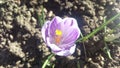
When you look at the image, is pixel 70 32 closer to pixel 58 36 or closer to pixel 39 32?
pixel 58 36

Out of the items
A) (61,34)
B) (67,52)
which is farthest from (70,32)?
(67,52)

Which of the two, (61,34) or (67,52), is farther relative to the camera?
(61,34)

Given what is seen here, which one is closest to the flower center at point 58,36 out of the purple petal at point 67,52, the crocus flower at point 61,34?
the crocus flower at point 61,34

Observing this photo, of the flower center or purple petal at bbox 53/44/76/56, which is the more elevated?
the flower center

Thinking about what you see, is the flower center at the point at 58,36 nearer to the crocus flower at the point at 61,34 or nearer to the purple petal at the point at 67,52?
the crocus flower at the point at 61,34

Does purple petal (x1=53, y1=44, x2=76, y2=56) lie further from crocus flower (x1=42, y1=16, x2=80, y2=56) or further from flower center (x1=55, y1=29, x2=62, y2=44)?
flower center (x1=55, y1=29, x2=62, y2=44)

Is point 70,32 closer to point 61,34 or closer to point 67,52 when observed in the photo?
point 61,34

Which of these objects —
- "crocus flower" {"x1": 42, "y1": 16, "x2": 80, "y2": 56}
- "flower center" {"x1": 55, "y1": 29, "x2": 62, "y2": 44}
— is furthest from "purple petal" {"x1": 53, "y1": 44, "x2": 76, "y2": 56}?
"flower center" {"x1": 55, "y1": 29, "x2": 62, "y2": 44}
